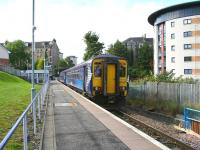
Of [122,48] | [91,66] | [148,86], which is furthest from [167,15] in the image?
[91,66]

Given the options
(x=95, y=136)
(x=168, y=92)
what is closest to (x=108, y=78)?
(x=168, y=92)

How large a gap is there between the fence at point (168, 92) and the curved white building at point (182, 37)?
40.5 metres

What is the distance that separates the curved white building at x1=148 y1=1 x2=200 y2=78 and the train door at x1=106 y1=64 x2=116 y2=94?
4784 cm

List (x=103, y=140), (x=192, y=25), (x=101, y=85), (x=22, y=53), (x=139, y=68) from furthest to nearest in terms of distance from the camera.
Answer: (x=22, y=53) < (x=139, y=68) < (x=192, y=25) < (x=101, y=85) < (x=103, y=140)

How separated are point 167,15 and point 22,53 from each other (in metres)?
92.4

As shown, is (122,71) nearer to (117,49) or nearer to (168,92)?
(168,92)

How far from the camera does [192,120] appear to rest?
1548cm

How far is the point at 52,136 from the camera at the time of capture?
1189 cm

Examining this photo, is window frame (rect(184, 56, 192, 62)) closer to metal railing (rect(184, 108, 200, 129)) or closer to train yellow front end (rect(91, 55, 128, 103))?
train yellow front end (rect(91, 55, 128, 103))

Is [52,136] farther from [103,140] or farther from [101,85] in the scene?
[101,85]

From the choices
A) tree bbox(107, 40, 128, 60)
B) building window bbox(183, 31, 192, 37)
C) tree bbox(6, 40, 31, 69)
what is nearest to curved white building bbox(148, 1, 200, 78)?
building window bbox(183, 31, 192, 37)

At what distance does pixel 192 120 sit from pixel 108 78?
31.6ft

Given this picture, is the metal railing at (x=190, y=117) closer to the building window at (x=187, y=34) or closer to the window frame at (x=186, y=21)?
the window frame at (x=186, y=21)

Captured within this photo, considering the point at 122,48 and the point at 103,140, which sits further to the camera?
the point at 122,48
